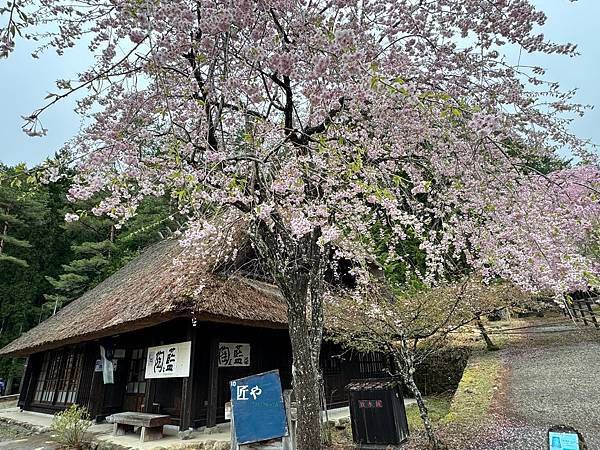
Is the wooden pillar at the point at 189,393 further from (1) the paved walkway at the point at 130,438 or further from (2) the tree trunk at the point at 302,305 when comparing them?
(2) the tree trunk at the point at 302,305

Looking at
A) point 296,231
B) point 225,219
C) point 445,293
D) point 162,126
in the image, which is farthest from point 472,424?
point 162,126

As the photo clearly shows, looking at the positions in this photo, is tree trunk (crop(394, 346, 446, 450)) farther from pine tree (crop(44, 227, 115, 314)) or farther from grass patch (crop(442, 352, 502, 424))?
pine tree (crop(44, 227, 115, 314))

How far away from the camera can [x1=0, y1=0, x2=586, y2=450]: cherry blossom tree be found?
333cm

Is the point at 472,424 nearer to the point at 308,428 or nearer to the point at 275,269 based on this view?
the point at 308,428

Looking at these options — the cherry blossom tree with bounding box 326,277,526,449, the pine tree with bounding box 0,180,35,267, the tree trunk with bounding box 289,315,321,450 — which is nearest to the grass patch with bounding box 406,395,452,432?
the cherry blossom tree with bounding box 326,277,526,449

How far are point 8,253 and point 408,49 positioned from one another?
2281 centimetres

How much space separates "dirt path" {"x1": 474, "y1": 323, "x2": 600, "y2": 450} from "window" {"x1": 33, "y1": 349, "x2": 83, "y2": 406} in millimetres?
9707

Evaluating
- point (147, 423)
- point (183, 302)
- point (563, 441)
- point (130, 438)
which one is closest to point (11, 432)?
point (130, 438)

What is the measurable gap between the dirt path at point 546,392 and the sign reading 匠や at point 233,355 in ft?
15.6

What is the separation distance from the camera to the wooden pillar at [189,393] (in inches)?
259

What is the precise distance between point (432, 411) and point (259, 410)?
5.57 metres

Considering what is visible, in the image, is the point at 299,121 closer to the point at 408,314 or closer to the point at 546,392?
the point at 408,314

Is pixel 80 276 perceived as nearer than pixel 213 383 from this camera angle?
No

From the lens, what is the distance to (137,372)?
9000 millimetres
